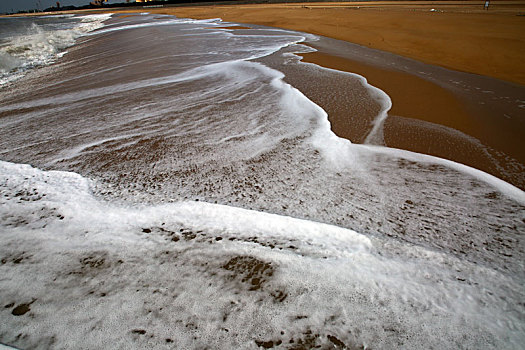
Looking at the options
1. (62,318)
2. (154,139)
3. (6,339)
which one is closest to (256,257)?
(62,318)

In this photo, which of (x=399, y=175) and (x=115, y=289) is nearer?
(x=115, y=289)

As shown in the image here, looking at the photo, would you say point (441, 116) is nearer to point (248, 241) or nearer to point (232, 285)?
point (248, 241)

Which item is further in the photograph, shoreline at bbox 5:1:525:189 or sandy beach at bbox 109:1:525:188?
sandy beach at bbox 109:1:525:188

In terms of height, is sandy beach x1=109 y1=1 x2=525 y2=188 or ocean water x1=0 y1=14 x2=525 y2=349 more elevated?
sandy beach x1=109 y1=1 x2=525 y2=188

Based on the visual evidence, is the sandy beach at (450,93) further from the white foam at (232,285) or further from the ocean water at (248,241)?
the white foam at (232,285)

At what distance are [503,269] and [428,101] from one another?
3.44 metres

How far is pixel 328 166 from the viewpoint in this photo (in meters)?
2.54

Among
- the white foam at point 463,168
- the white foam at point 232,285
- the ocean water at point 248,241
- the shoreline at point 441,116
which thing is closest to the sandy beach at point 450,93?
the shoreline at point 441,116

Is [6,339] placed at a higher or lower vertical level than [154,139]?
lower

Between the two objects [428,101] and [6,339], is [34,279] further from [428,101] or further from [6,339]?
[428,101]

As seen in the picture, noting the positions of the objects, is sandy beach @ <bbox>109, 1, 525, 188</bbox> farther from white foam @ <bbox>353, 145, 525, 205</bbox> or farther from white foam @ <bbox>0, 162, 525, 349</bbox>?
white foam @ <bbox>0, 162, 525, 349</bbox>

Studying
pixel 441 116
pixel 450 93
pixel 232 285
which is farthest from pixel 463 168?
pixel 450 93

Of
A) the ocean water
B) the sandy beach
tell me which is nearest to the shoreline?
the sandy beach

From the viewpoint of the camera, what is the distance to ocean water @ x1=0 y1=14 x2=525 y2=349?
48.8 inches
